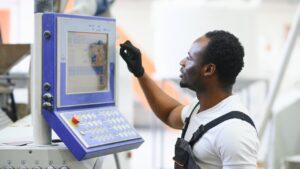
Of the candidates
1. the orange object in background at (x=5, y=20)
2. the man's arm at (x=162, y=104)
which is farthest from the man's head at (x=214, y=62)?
the orange object in background at (x=5, y=20)

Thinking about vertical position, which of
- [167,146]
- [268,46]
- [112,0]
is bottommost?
[167,146]

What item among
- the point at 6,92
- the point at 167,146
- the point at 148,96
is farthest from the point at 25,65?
the point at 167,146

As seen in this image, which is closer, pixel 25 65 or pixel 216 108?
pixel 216 108

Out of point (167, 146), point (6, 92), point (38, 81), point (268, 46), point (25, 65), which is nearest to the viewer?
point (38, 81)

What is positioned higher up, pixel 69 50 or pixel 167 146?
pixel 69 50

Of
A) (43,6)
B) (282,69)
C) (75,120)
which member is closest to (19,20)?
(282,69)

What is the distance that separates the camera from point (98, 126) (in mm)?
1313

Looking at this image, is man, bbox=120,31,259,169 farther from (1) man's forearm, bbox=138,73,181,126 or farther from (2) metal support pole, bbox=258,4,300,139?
(2) metal support pole, bbox=258,4,300,139

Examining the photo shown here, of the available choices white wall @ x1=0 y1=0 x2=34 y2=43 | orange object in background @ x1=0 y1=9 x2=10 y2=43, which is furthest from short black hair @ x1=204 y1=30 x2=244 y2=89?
orange object in background @ x1=0 y1=9 x2=10 y2=43

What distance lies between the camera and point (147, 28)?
8.87 metres

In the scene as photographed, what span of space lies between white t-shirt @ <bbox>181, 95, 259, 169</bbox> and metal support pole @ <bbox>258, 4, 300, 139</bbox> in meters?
1.79

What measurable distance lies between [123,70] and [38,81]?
1.57 meters

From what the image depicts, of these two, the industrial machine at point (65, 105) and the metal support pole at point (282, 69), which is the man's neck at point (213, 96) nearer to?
the industrial machine at point (65, 105)

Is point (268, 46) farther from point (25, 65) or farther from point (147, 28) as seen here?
point (25, 65)
